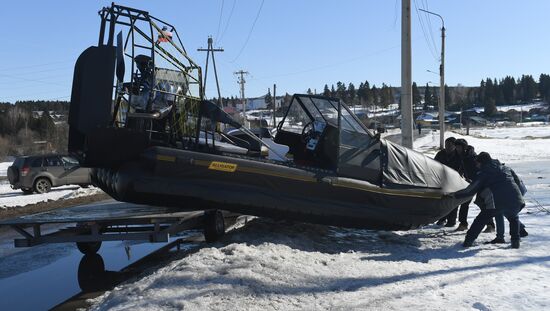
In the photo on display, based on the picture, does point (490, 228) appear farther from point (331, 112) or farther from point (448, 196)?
point (331, 112)

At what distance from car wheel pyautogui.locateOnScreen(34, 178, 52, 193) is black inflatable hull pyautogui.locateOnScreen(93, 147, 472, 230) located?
14.2 m

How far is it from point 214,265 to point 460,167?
19.6ft

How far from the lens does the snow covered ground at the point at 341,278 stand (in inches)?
180

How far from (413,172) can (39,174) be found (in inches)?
661

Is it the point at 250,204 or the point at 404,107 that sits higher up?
the point at 404,107

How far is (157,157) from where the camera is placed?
643 centimetres

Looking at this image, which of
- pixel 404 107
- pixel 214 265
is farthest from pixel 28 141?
pixel 214 265

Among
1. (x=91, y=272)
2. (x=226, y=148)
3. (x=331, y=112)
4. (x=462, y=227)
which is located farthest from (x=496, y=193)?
(x=91, y=272)

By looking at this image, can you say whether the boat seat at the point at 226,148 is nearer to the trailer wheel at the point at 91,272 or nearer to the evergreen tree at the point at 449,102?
the trailer wheel at the point at 91,272

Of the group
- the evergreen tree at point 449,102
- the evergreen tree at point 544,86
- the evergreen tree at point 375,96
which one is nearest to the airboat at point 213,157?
the evergreen tree at point 375,96

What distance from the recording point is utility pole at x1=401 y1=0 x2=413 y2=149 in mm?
13714

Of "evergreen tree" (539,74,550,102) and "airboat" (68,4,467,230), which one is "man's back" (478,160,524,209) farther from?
"evergreen tree" (539,74,550,102)

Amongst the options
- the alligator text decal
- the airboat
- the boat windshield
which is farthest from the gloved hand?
the alligator text decal

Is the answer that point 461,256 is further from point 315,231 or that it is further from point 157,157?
point 157,157
